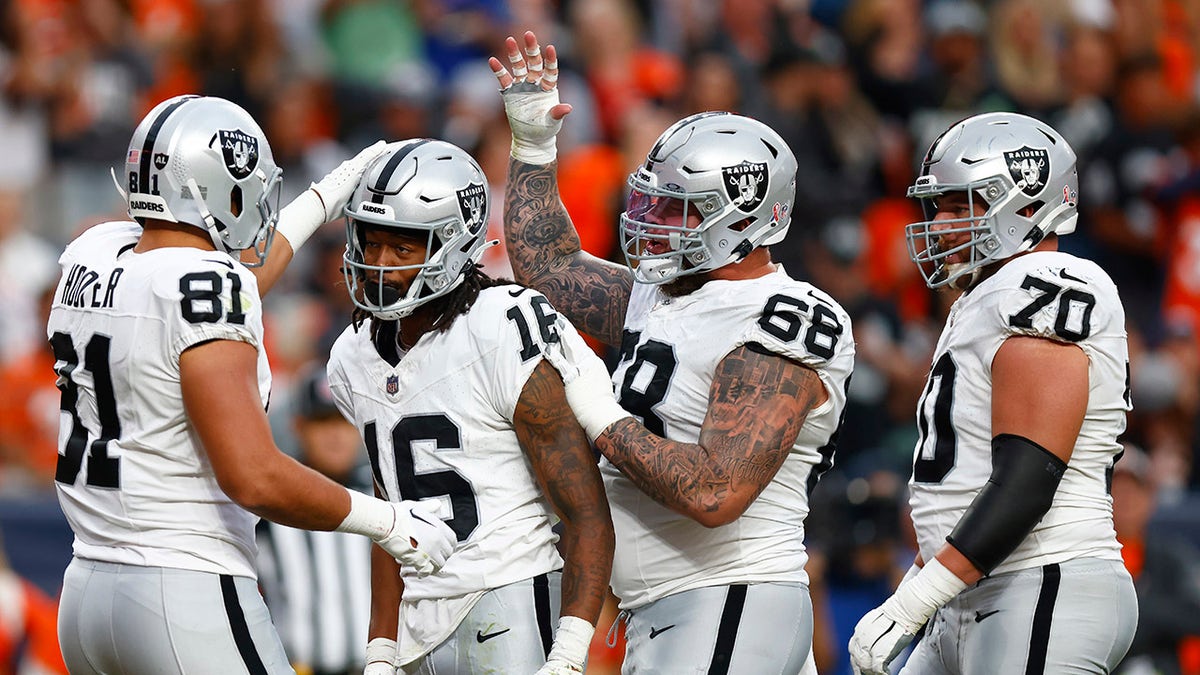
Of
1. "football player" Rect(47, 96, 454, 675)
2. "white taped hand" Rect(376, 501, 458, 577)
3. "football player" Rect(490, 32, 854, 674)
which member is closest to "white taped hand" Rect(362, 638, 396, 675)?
"football player" Rect(47, 96, 454, 675)

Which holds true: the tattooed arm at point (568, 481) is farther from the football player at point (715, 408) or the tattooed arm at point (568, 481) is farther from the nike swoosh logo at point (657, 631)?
the nike swoosh logo at point (657, 631)

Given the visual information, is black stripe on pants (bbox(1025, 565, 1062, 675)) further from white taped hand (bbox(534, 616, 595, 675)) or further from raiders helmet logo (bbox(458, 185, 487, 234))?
raiders helmet logo (bbox(458, 185, 487, 234))

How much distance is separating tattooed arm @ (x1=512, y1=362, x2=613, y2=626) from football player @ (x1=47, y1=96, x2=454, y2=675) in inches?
12.0

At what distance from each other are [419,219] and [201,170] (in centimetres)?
56

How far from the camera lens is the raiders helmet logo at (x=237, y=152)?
4246 millimetres

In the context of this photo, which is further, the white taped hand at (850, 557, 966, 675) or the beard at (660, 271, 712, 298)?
the beard at (660, 271, 712, 298)

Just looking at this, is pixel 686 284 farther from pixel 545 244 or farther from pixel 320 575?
pixel 320 575

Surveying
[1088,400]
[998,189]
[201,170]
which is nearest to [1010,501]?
[1088,400]

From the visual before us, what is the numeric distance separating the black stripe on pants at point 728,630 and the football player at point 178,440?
2.50 feet

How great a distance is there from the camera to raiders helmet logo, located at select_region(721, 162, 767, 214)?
453 centimetres

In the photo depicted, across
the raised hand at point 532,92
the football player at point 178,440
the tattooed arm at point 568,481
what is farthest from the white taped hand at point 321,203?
the tattooed arm at point 568,481

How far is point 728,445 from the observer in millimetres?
4230

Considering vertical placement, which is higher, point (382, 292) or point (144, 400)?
point (382, 292)

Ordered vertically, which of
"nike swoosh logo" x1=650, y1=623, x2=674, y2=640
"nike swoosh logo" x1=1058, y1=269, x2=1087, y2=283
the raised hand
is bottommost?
"nike swoosh logo" x1=650, y1=623, x2=674, y2=640
